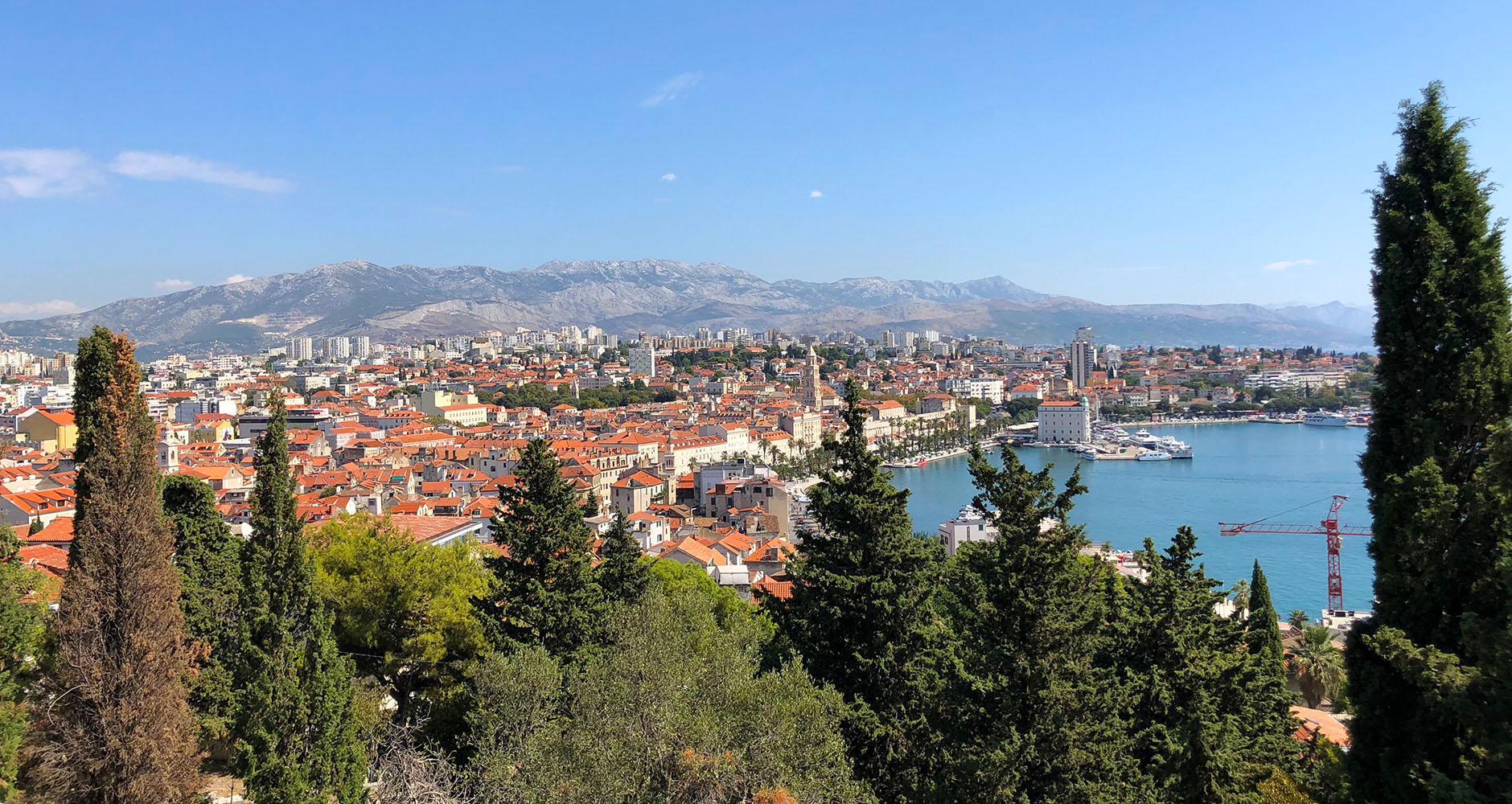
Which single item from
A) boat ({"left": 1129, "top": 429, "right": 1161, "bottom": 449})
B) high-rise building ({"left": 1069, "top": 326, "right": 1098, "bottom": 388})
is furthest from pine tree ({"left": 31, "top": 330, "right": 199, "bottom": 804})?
high-rise building ({"left": 1069, "top": 326, "right": 1098, "bottom": 388})

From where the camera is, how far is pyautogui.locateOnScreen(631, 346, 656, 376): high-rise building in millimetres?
55959

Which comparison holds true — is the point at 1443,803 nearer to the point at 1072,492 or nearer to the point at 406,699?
the point at 1072,492

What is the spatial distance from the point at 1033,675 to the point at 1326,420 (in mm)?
50951

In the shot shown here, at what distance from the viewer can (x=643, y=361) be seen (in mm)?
57156

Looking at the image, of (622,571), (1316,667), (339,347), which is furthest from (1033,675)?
(339,347)

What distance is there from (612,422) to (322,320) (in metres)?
120

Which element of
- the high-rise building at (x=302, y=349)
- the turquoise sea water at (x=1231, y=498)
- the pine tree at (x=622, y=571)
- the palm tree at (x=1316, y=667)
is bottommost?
the turquoise sea water at (x=1231, y=498)

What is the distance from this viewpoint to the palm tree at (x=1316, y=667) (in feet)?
25.9

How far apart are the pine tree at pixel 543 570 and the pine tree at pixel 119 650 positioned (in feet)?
5.49

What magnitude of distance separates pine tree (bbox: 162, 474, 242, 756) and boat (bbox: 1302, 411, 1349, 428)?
5055 centimetres

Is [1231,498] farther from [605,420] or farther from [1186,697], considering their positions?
[1186,697]

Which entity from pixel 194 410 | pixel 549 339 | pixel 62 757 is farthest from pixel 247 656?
pixel 549 339

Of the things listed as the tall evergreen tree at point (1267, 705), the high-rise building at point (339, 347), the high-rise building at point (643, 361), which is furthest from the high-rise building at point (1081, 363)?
the high-rise building at point (339, 347)

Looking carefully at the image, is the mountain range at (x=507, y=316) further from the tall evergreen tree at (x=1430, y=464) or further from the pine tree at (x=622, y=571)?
the tall evergreen tree at (x=1430, y=464)
